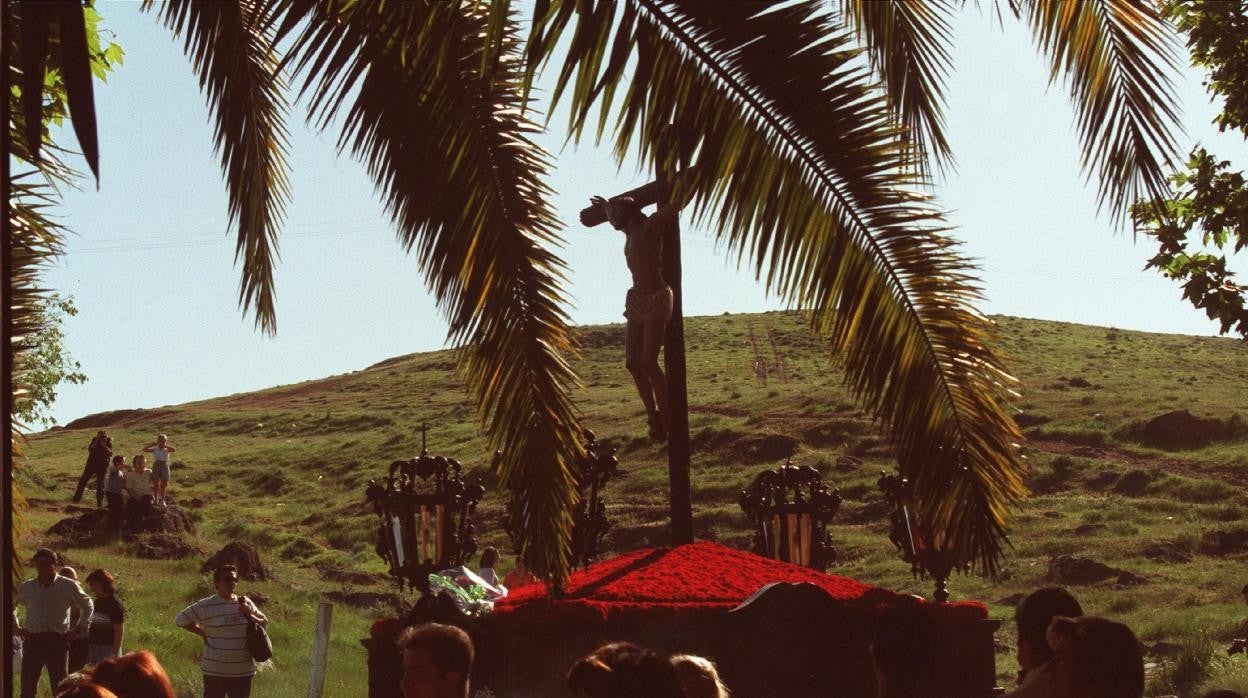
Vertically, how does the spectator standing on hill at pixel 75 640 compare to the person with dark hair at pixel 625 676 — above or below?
below

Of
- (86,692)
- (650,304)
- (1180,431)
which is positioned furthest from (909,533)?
(1180,431)

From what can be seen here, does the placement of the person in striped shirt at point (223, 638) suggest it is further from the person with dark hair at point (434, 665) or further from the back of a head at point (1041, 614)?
the back of a head at point (1041, 614)

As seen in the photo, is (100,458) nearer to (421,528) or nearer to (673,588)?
(421,528)

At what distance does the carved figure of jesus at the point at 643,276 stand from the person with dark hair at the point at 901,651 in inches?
194

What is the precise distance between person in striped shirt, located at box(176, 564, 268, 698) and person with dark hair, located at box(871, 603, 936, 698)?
305 inches

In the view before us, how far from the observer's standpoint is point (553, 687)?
8.95 m

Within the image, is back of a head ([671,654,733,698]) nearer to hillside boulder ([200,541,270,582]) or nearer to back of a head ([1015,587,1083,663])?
back of a head ([1015,587,1083,663])

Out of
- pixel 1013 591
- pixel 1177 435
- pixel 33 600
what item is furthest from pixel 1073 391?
pixel 33 600

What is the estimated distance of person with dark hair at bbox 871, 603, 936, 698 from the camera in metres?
4.22

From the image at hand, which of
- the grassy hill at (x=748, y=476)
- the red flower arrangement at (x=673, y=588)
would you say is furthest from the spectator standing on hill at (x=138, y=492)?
the red flower arrangement at (x=673, y=588)

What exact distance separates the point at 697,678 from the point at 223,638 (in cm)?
774

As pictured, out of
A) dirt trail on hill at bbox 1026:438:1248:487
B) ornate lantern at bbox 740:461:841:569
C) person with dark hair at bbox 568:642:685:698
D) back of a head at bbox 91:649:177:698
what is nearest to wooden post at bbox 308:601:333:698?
ornate lantern at bbox 740:461:841:569

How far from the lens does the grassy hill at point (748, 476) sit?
25938 millimetres

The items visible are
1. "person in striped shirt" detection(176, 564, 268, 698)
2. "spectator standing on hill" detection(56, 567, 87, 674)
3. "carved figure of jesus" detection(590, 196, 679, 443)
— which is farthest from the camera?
"spectator standing on hill" detection(56, 567, 87, 674)
